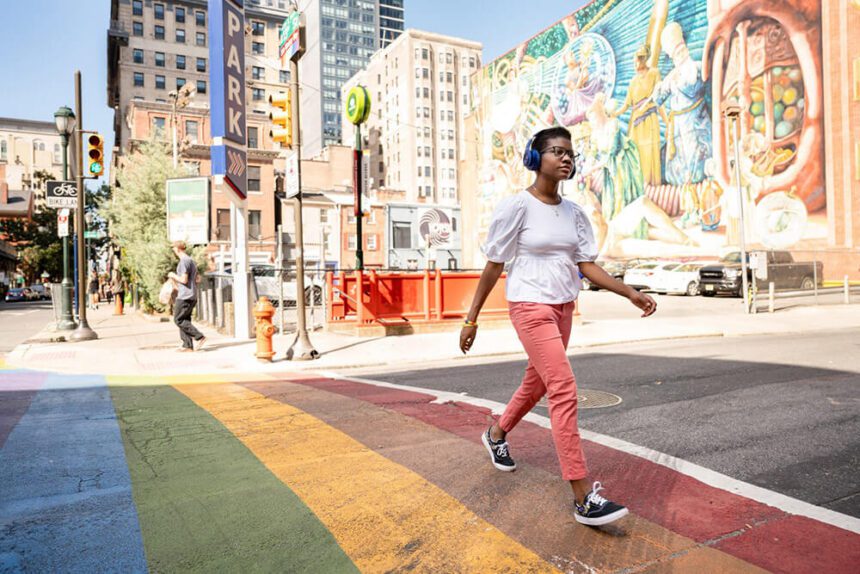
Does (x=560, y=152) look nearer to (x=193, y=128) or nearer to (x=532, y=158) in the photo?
(x=532, y=158)

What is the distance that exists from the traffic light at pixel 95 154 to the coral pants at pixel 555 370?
13.7 m

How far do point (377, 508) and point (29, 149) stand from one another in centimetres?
15403

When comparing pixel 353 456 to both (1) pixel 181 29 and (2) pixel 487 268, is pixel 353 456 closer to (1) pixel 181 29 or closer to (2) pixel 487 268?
(2) pixel 487 268

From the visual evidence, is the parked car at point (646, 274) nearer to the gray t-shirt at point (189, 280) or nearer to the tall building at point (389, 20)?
the gray t-shirt at point (189, 280)

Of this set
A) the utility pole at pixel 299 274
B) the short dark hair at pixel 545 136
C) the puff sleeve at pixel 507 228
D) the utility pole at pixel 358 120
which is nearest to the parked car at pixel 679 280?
the utility pole at pixel 358 120

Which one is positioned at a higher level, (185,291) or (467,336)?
(185,291)

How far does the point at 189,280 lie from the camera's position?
36.4ft

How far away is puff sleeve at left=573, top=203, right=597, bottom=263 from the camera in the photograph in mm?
3570

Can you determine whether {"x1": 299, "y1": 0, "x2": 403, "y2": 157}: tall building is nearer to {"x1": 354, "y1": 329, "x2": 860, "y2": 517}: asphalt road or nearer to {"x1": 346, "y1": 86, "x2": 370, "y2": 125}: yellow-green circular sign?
{"x1": 346, "y1": 86, "x2": 370, "y2": 125}: yellow-green circular sign

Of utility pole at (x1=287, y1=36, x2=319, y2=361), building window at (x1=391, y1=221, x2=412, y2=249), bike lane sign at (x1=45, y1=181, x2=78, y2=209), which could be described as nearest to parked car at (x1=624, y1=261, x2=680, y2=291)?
utility pole at (x1=287, y1=36, x2=319, y2=361)

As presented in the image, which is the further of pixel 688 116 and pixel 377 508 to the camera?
pixel 688 116

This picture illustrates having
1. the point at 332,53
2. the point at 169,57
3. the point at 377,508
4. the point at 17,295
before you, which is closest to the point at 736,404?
the point at 377,508

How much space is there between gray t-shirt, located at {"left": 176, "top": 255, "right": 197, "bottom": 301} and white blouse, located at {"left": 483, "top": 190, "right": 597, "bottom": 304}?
8760 mm

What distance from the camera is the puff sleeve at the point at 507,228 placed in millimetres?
3465
